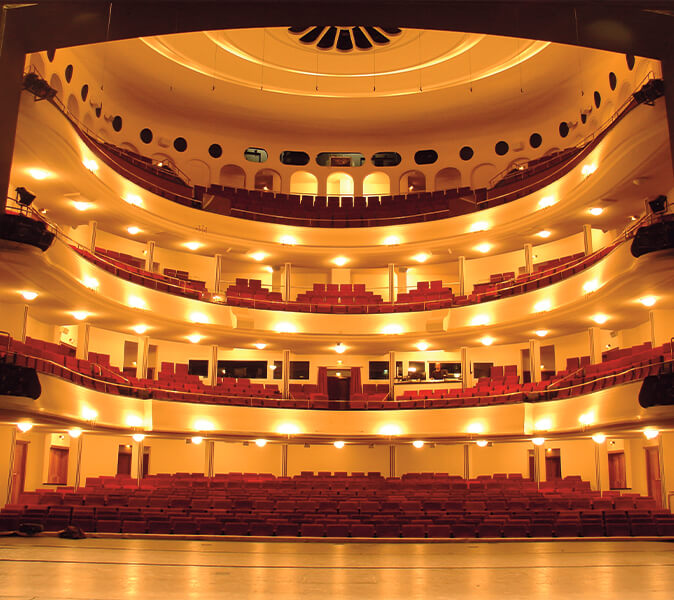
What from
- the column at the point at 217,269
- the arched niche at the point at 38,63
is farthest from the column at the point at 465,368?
the arched niche at the point at 38,63

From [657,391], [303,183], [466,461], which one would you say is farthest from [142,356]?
[657,391]

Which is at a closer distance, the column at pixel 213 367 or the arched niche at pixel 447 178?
the column at pixel 213 367

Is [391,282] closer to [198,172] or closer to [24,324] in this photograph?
[198,172]

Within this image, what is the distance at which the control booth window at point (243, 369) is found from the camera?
89.4 ft

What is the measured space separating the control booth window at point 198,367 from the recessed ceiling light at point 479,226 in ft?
38.7

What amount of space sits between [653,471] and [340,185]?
719 inches

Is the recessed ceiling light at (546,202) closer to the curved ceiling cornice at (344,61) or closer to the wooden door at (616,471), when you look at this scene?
the curved ceiling cornice at (344,61)

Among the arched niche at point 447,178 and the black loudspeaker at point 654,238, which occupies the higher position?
the arched niche at point 447,178

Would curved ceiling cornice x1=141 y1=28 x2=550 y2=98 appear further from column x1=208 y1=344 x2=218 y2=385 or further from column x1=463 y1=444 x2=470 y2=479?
column x1=463 y1=444 x2=470 y2=479

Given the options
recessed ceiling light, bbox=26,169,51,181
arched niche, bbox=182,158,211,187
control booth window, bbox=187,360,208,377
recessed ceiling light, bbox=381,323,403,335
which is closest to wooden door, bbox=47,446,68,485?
control booth window, bbox=187,360,208,377

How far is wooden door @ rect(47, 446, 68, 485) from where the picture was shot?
21017 mm

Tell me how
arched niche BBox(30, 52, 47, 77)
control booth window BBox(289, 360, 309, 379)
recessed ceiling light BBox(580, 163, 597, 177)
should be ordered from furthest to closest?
control booth window BBox(289, 360, 309, 379)
recessed ceiling light BBox(580, 163, 597, 177)
arched niche BBox(30, 52, 47, 77)

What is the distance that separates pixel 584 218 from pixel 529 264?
315 cm

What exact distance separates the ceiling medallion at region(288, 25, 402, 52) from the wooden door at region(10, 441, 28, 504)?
17.1m
